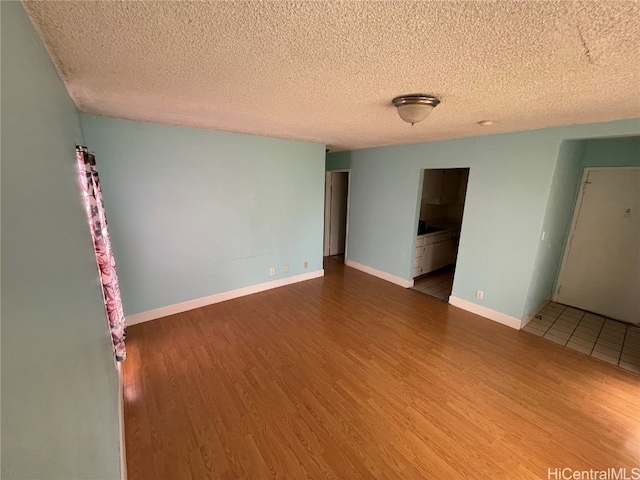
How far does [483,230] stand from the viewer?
3307 mm

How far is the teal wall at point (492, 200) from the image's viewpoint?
2762mm

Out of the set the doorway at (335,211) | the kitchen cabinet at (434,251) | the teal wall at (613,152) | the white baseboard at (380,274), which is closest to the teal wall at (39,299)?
the white baseboard at (380,274)

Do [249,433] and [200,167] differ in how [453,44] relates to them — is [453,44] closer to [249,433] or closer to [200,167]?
[249,433]

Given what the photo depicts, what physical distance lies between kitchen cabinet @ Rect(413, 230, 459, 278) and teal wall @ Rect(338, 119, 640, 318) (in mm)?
360

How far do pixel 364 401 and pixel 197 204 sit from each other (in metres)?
2.85

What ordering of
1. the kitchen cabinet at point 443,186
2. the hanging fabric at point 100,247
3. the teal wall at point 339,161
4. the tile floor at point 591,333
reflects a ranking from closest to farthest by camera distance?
1. the hanging fabric at point 100,247
2. the tile floor at point 591,333
3. the kitchen cabinet at point 443,186
4. the teal wall at point 339,161

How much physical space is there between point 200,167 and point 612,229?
212 inches

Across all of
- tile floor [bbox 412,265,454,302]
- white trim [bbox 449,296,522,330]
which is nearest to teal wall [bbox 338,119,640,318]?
white trim [bbox 449,296,522,330]

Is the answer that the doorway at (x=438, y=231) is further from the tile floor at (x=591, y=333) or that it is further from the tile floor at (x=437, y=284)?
the tile floor at (x=591, y=333)

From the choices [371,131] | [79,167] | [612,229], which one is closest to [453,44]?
[371,131]

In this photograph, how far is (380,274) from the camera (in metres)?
4.72

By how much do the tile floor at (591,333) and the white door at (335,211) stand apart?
3.77 m

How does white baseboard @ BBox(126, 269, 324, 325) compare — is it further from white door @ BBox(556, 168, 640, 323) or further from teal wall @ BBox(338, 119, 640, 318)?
white door @ BBox(556, 168, 640, 323)
